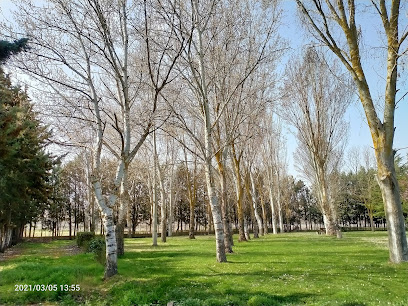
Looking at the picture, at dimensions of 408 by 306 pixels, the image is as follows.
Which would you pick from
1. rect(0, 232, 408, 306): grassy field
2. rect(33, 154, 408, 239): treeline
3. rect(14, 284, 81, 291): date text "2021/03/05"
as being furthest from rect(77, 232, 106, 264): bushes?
rect(33, 154, 408, 239): treeline

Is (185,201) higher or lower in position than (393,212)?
higher

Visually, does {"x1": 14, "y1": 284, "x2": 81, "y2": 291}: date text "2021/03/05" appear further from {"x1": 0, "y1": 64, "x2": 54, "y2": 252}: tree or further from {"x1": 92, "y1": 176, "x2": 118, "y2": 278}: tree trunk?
{"x1": 0, "y1": 64, "x2": 54, "y2": 252}: tree

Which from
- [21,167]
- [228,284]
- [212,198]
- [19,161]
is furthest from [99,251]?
[21,167]

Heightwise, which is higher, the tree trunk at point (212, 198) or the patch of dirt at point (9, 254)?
the tree trunk at point (212, 198)

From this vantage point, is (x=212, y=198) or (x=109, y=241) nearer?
(x=109, y=241)

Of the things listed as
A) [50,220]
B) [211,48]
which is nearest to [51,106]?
[211,48]

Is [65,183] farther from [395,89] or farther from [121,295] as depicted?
[395,89]

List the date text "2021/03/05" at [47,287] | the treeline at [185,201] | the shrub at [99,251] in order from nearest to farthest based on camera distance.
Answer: the date text "2021/03/05" at [47,287], the shrub at [99,251], the treeline at [185,201]

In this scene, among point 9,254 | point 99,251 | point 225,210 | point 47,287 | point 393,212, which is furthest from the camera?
point 9,254

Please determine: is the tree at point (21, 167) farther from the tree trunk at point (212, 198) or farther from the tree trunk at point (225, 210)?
the tree trunk at point (225, 210)

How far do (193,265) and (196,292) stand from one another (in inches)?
132

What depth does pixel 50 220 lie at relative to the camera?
4281 cm

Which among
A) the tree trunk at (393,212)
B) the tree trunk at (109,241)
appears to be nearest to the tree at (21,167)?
the tree trunk at (109,241)

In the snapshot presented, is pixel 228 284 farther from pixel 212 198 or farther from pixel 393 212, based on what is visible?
pixel 393 212
